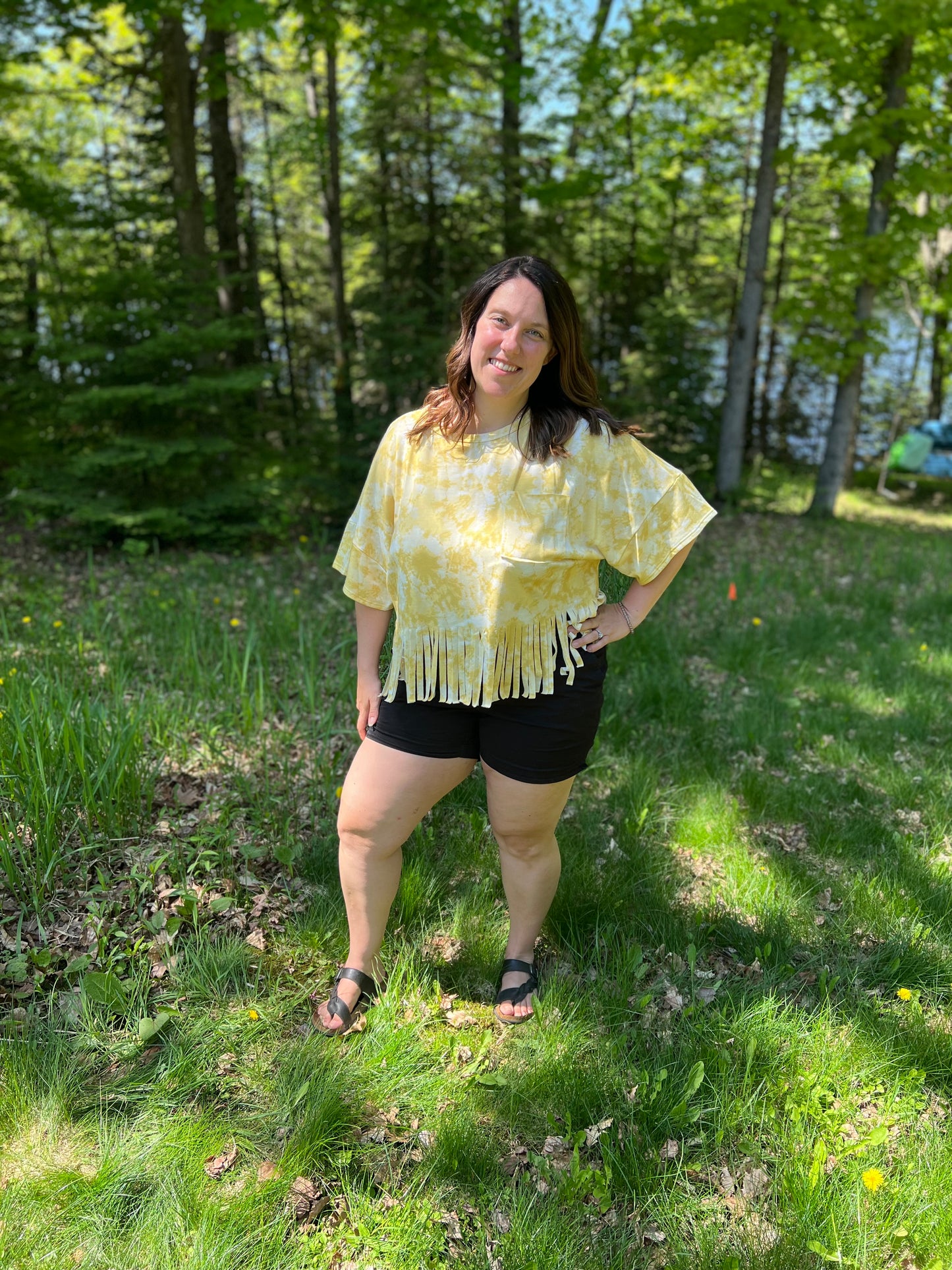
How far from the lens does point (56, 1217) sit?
5.98 ft

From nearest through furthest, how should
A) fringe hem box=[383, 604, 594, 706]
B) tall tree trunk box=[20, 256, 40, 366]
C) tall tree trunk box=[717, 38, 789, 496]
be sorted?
1. fringe hem box=[383, 604, 594, 706]
2. tall tree trunk box=[20, 256, 40, 366]
3. tall tree trunk box=[717, 38, 789, 496]

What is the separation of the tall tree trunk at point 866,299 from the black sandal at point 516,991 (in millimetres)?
9879

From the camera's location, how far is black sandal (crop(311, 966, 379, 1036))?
234cm

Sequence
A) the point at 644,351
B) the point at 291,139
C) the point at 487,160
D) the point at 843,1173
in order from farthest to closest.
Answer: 1. the point at 291,139
2. the point at 644,351
3. the point at 487,160
4. the point at 843,1173

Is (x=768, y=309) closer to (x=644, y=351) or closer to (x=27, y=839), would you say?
(x=644, y=351)

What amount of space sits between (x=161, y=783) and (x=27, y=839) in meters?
0.55

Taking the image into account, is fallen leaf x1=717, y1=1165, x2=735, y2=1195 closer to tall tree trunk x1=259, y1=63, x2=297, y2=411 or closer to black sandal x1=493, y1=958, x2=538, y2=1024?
black sandal x1=493, y1=958, x2=538, y2=1024

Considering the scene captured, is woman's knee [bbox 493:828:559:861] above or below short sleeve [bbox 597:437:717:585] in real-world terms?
below

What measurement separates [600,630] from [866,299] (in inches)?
423

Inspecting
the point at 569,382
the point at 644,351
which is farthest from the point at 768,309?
the point at 569,382

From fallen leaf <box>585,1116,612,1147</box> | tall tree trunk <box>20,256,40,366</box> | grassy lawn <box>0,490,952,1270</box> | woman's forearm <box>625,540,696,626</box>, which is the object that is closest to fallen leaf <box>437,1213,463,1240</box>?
grassy lawn <box>0,490,952,1270</box>

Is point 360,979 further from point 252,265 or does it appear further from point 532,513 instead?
point 252,265

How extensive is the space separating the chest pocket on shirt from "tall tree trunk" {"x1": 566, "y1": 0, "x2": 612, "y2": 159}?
10539 millimetres

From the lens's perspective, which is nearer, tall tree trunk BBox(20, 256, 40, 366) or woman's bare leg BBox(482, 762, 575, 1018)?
woman's bare leg BBox(482, 762, 575, 1018)
